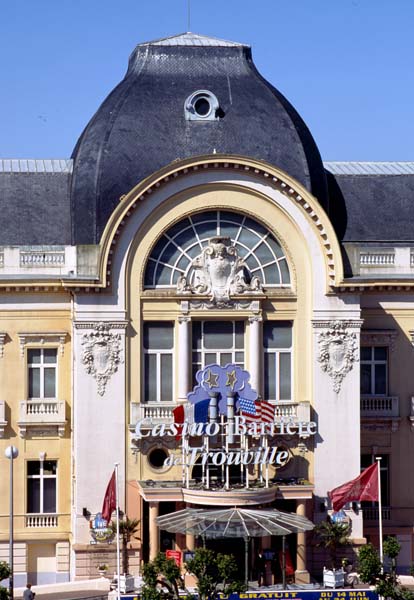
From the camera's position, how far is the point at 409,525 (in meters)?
80.9

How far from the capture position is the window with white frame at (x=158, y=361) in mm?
77562

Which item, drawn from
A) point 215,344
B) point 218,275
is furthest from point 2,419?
point 218,275

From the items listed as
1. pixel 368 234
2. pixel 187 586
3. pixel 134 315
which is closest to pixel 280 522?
pixel 187 586

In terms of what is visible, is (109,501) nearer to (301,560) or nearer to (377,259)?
(301,560)

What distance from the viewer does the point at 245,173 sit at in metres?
77.1

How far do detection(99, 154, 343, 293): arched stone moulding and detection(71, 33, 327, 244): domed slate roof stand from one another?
1912 mm

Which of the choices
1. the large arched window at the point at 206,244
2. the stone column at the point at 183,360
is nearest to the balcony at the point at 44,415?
the stone column at the point at 183,360

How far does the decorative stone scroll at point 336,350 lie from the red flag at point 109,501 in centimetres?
1071

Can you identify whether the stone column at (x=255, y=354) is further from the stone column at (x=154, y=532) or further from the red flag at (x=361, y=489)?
the stone column at (x=154, y=532)

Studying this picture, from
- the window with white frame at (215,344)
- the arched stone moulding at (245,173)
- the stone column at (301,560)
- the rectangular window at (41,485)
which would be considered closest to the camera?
the stone column at (301,560)

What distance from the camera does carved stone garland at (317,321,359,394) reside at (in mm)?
77938

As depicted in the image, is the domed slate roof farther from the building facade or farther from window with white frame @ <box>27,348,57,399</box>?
window with white frame @ <box>27,348,57,399</box>

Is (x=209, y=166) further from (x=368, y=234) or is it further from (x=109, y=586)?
(x=109, y=586)

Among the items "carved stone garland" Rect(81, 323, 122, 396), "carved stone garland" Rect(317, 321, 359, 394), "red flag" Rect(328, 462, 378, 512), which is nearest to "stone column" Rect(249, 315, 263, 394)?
"carved stone garland" Rect(317, 321, 359, 394)
